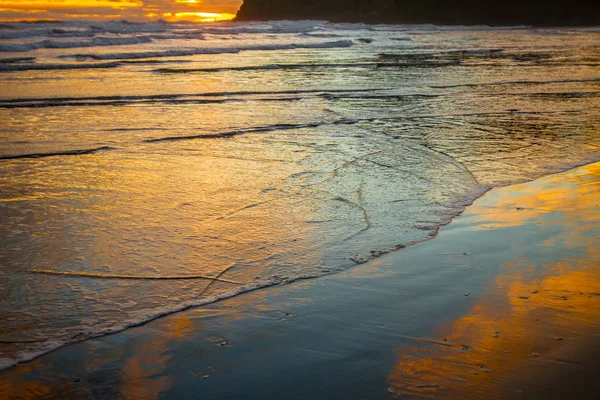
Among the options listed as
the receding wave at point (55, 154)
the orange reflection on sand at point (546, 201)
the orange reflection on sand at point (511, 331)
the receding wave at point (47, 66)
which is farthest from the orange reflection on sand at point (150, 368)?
the receding wave at point (47, 66)

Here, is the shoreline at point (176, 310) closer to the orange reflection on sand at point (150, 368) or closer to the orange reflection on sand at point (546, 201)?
the orange reflection on sand at point (150, 368)

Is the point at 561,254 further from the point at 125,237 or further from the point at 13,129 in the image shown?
the point at 13,129

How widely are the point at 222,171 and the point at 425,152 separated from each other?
2458 millimetres

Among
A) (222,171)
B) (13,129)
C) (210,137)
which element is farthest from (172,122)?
(222,171)

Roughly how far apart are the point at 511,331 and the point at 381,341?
666 mm

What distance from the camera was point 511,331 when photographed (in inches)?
119

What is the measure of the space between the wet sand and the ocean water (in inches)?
8.6

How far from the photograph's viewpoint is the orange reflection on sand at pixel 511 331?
2600 mm

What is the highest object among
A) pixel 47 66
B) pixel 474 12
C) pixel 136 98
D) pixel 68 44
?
pixel 474 12

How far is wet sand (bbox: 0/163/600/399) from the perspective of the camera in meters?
2.57

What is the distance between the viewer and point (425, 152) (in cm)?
711

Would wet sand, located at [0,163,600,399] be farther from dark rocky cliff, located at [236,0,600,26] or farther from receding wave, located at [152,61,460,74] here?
dark rocky cliff, located at [236,0,600,26]

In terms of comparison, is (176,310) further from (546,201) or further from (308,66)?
(308,66)

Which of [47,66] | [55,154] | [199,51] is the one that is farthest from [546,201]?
[199,51]
